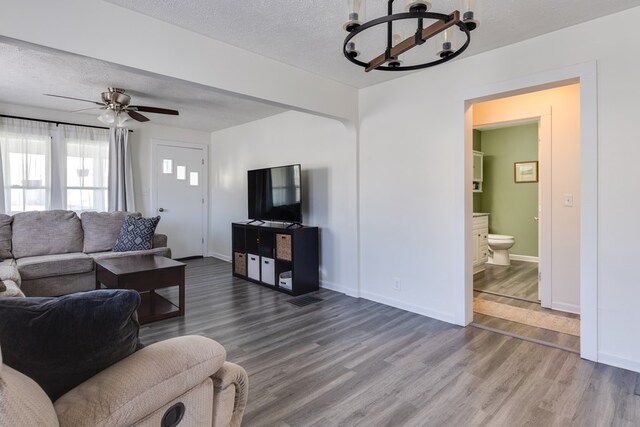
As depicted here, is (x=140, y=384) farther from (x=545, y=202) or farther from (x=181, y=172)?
(x=181, y=172)

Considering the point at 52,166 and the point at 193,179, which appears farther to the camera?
the point at 193,179

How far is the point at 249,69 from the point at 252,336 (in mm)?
2269

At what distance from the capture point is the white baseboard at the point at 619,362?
2277 millimetres

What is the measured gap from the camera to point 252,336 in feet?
9.37

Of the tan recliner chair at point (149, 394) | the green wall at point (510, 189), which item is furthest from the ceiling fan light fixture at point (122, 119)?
the green wall at point (510, 189)

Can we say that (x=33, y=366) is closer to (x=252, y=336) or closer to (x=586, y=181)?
(x=252, y=336)

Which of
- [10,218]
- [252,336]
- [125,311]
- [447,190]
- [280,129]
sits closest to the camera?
[125,311]

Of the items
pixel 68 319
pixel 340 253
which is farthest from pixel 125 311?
pixel 340 253

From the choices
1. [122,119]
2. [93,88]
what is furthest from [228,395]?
[93,88]

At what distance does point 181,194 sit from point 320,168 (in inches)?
120

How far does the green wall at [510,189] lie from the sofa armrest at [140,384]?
6.20 metres

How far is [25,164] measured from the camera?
4.56 meters

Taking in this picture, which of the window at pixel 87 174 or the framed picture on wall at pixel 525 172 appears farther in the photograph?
the framed picture on wall at pixel 525 172

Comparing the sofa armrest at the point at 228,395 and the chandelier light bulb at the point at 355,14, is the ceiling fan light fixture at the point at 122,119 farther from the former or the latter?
the sofa armrest at the point at 228,395
